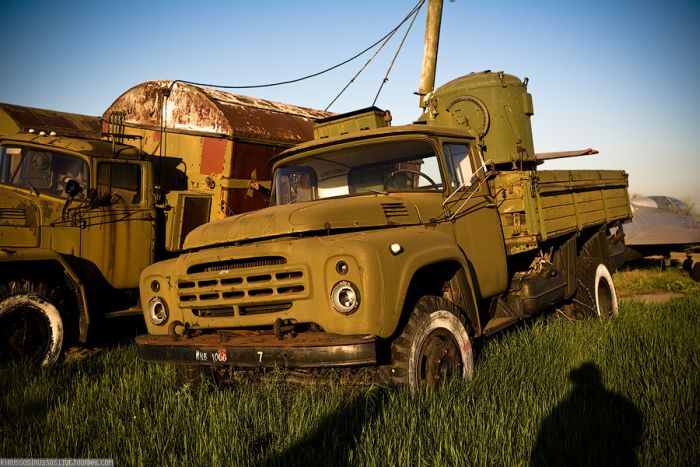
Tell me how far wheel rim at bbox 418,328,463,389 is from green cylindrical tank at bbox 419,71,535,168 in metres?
3.80

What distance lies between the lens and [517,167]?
788 cm

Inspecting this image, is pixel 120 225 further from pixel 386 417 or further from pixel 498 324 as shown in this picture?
pixel 386 417

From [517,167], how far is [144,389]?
531 cm

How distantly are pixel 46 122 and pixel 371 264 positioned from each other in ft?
23.6

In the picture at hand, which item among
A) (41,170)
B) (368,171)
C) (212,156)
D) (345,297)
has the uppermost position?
(212,156)

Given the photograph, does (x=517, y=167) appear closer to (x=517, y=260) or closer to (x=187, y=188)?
(x=517, y=260)

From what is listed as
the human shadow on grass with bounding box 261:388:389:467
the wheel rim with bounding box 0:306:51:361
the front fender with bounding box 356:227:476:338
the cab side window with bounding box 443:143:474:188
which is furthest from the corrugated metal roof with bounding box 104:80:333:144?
the human shadow on grass with bounding box 261:388:389:467

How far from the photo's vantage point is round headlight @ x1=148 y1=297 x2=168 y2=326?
15.7 feet

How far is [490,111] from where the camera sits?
7855 mm

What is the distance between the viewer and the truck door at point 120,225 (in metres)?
7.01

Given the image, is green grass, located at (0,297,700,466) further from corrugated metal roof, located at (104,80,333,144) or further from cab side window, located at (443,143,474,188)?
corrugated metal roof, located at (104,80,333,144)

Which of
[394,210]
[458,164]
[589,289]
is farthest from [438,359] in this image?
[589,289]

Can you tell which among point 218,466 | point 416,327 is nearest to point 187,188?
point 416,327

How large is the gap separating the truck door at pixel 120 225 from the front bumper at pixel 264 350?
2893mm
